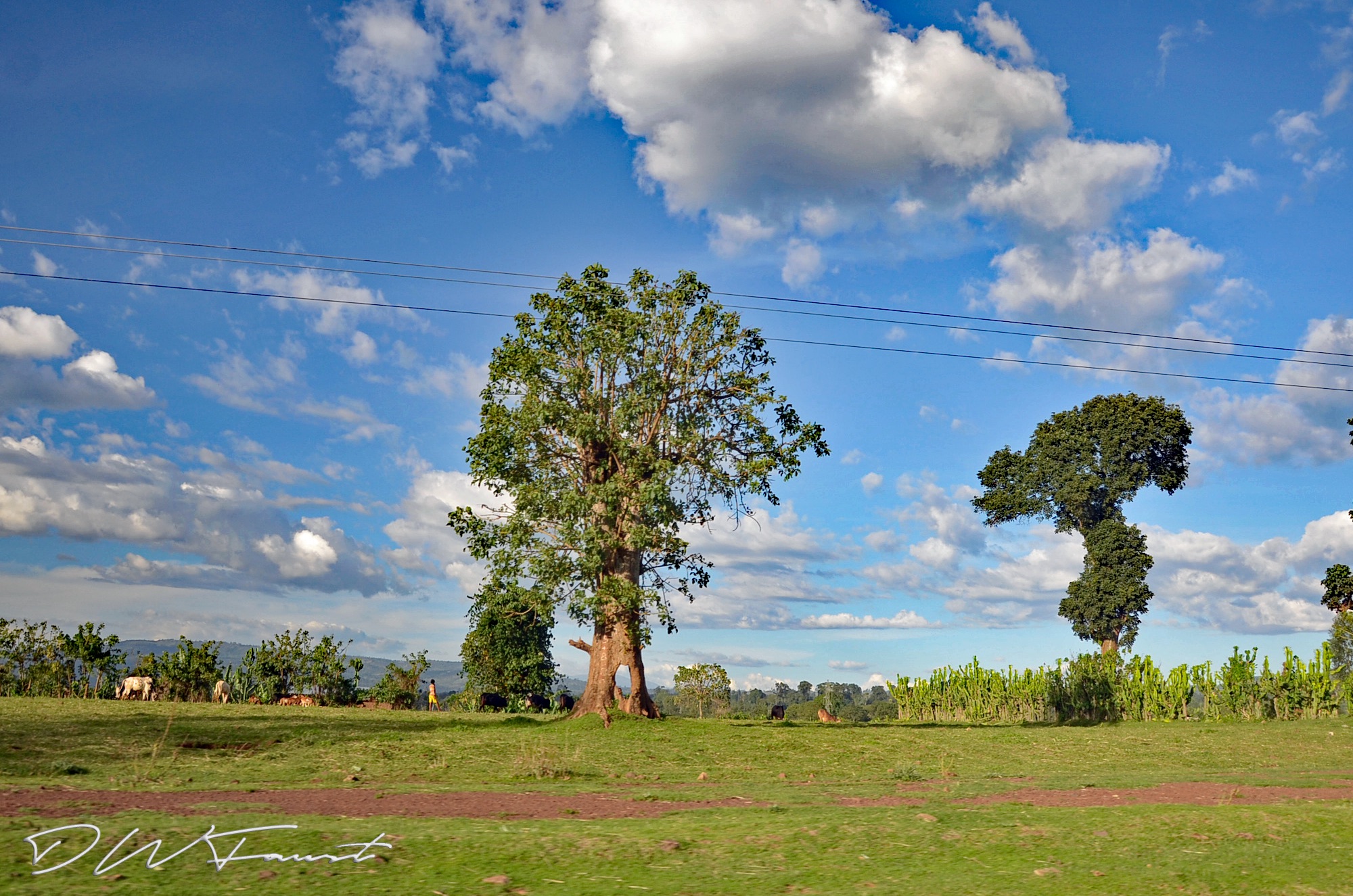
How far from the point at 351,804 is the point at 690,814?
3.87m

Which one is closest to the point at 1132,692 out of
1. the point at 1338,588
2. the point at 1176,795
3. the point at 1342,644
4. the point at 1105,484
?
the point at 1338,588

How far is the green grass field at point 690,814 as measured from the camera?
7.30 meters

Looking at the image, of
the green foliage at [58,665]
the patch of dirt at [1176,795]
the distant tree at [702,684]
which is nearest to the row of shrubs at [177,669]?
the green foliage at [58,665]

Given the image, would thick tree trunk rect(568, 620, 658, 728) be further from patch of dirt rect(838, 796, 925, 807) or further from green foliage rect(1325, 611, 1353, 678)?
green foliage rect(1325, 611, 1353, 678)

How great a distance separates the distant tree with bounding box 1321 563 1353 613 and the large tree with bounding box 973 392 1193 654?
34.3 ft

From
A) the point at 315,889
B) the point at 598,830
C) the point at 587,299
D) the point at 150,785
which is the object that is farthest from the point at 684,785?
the point at 587,299

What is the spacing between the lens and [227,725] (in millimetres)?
21391

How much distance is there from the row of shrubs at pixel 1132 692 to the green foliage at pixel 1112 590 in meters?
7.00

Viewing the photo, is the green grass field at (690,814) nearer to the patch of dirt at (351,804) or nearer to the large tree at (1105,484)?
the patch of dirt at (351,804)

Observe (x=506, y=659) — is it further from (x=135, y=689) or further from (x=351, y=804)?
(x=351, y=804)

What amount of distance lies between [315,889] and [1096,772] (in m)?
17.0

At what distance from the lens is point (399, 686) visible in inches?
1513

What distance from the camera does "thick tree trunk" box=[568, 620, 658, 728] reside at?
25.3 metres

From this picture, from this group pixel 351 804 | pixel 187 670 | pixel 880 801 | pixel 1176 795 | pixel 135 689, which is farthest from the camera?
pixel 187 670
